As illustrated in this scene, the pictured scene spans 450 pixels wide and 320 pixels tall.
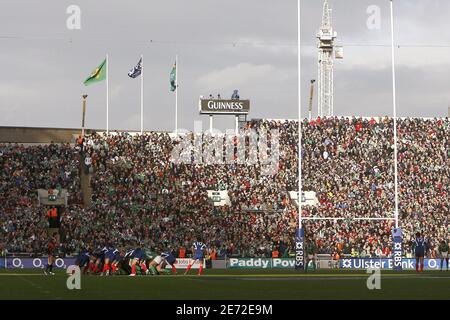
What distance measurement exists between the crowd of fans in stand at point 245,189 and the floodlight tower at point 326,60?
11.1 m

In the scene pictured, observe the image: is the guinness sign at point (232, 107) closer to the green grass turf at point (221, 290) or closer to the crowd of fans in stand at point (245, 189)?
the crowd of fans in stand at point (245, 189)

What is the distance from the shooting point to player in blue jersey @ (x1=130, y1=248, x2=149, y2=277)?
38.8 meters

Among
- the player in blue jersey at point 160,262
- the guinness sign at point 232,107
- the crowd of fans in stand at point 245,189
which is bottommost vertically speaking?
the player in blue jersey at point 160,262

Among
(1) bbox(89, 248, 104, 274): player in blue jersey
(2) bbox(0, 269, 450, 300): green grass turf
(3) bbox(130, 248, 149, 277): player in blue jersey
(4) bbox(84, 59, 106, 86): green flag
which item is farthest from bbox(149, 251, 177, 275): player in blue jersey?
(4) bbox(84, 59, 106, 86): green flag

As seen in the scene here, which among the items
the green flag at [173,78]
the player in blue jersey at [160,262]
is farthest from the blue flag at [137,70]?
the player in blue jersey at [160,262]

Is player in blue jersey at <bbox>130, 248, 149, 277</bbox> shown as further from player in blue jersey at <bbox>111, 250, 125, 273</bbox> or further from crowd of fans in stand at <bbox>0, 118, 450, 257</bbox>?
crowd of fans in stand at <bbox>0, 118, 450, 257</bbox>

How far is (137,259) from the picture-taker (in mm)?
39062

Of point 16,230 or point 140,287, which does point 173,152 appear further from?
point 140,287

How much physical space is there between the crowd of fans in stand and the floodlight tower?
11.1 metres

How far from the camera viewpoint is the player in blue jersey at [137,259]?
3875cm

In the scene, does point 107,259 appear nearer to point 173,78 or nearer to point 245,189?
point 245,189

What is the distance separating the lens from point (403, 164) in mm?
66188
